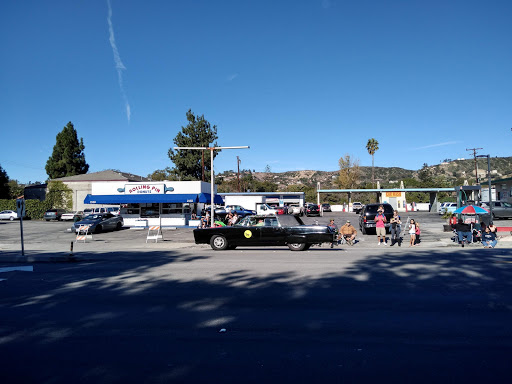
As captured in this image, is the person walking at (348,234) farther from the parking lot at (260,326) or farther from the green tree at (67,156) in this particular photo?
the green tree at (67,156)

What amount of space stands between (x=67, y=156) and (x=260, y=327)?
238 feet

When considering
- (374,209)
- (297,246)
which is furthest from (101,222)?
(374,209)

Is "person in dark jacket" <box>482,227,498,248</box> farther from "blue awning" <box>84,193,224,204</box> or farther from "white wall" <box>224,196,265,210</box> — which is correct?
"white wall" <box>224,196,265,210</box>

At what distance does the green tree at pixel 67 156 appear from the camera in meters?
69.6

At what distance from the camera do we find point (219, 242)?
57.6 feet

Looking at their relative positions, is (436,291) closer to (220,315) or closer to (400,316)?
(400,316)

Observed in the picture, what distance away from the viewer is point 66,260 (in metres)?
15.3

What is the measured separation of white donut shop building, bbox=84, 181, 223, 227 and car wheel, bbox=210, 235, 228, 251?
1547cm

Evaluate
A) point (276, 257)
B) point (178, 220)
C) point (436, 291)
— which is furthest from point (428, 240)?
point (178, 220)

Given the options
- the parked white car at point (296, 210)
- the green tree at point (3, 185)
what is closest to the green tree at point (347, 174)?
the parked white car at point (296, 210)

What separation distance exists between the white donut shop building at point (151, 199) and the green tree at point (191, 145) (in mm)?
25325

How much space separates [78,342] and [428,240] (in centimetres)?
2019

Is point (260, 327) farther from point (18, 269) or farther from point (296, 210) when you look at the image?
point (296, 210)

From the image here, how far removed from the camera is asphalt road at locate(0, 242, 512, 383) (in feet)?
14.6
